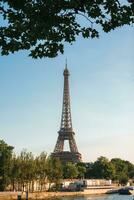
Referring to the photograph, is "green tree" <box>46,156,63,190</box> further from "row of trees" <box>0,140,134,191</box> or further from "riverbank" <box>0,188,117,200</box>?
"riverbank" <box>0,188,117,200</box>

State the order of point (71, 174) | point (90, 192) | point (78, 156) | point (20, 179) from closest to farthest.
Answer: point (20, 179), point (90, 192), point (71, 174), point (78, 156)

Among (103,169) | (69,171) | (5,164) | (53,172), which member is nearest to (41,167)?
(53,172)

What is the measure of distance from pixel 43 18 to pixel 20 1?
0.61m

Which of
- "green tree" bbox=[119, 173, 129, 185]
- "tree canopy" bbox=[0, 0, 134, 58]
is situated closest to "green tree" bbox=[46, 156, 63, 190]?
"green tree" bbox=[119, 173, 129, 185]

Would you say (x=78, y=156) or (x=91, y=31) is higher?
(x=78, y=156)

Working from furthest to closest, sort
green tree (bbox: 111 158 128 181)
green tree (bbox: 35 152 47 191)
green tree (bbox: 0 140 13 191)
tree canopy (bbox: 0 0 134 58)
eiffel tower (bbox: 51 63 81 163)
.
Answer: green tree (bbox: 111 158 128 181), eiffel tower (bbox: 51 63 81 163), green tree (bbox: 35 152 47 191), green tree (bbox: 0 140 13 191), tree canopy (bbox: 0 0 134 58)

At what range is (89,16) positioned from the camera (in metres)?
8.19

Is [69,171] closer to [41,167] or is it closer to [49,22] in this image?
[41,167]

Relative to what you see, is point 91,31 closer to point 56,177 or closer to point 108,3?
point 108,3

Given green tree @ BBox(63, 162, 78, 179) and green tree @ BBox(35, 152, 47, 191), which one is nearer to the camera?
green tree @ BBox(35, 152, 47, 191)

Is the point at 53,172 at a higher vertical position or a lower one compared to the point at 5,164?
lower

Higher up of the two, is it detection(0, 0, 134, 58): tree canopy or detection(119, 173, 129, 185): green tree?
detection(119, 173, 129, 185): green tree

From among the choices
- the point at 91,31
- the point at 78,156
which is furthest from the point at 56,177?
the point at 91,31

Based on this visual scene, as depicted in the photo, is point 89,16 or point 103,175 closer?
point 89,16
